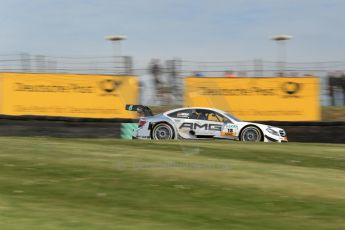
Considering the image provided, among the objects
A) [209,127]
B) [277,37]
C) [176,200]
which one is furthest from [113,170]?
[277,37]

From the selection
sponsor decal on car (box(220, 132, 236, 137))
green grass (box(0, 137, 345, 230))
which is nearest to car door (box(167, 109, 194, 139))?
sponsor decal on car (box(220, 132, 236, 137))

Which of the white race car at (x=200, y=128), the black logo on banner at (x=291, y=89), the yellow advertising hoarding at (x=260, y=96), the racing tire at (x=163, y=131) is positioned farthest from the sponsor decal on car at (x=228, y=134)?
the black logo on banner at (x=291, y=89)

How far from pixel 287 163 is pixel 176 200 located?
14.4ft

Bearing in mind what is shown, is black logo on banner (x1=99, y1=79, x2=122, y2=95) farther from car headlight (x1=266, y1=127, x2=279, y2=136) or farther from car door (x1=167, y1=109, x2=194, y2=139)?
car headlight (x1=266, y1=127, x2=279, y2=136)

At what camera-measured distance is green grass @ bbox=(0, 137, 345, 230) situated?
5492 millimetres

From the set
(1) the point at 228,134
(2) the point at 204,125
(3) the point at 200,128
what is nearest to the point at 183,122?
(3) the point at 200,128

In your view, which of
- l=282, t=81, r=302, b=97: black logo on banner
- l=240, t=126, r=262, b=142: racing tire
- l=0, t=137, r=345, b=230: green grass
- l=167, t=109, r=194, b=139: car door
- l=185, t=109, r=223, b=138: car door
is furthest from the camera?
l=282, t=81, r=302, b=97: black logo on banner

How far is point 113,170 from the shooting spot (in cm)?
806

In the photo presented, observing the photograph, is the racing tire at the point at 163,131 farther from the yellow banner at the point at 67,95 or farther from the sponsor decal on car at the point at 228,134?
the yellow banner at the point at 67,95

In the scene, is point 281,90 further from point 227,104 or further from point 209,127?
point 209,127

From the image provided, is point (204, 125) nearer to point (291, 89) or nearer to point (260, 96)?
point (260, 96)

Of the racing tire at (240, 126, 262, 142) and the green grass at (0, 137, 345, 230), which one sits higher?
the racing tire at (240, 126, 262, 142)

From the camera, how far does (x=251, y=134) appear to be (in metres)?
18.1

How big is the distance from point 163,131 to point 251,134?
292cm
